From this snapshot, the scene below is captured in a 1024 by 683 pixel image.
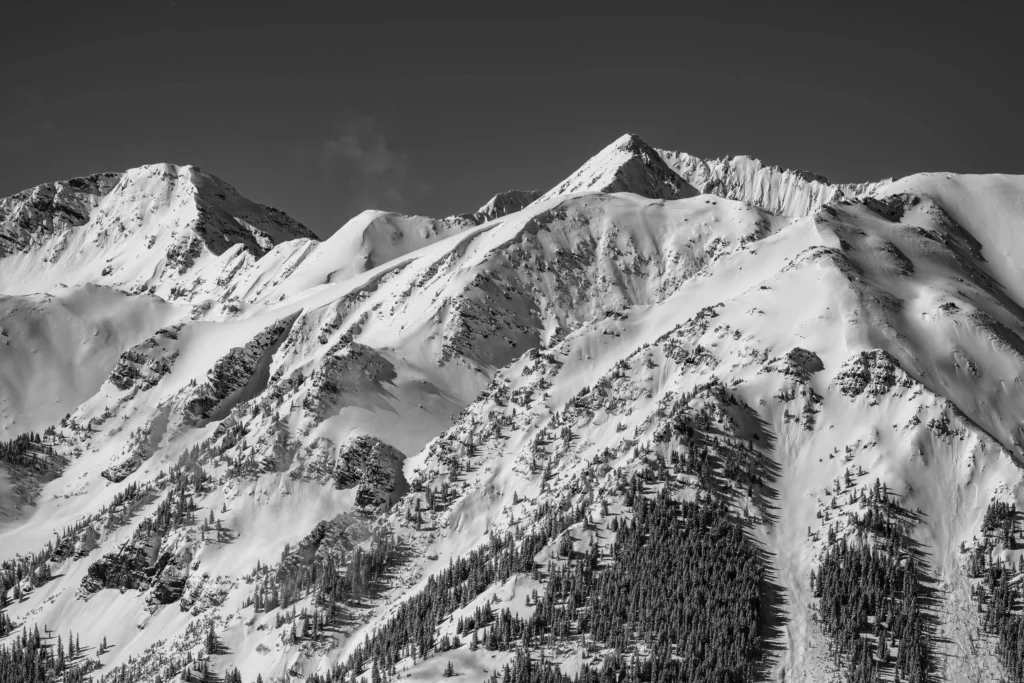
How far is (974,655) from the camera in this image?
187375 mm

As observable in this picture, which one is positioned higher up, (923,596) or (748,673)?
(923,596)

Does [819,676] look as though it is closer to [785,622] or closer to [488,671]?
[785,622]

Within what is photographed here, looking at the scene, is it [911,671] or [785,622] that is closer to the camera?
[911,671]

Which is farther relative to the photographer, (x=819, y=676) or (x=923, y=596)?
(x=923, y=596)

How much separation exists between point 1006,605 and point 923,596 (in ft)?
44.3

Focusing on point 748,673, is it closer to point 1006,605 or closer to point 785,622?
point 785,622

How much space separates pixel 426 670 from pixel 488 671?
1093cm

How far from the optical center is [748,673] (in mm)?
189125

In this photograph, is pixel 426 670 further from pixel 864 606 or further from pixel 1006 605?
pixel 1006 605

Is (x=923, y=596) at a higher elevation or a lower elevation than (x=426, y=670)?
higher


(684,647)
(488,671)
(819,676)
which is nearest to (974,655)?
(819,676)

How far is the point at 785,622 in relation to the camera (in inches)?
7825

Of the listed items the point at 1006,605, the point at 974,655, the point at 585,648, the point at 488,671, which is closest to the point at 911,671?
the point at 974,655

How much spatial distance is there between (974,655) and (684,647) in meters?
47.7
